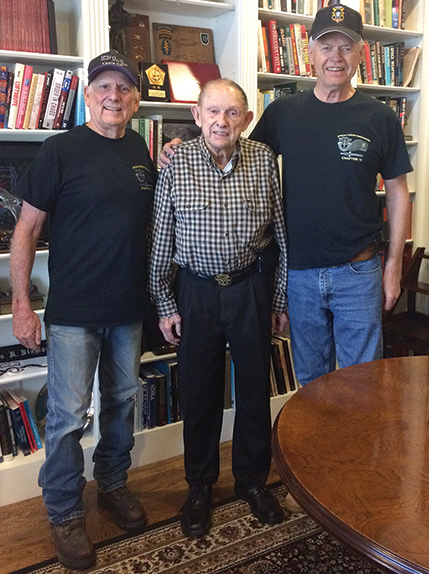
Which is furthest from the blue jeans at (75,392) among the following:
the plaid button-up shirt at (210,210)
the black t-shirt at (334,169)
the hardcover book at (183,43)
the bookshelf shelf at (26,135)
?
the hardcover book at (183,43)

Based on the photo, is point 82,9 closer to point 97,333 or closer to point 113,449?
point 97,333

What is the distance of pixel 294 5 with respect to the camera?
2730 mm


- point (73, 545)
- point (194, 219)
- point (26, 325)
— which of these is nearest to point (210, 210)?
point (194, 219)

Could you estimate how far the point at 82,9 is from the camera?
212 centimetres

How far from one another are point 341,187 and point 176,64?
3.68 ft

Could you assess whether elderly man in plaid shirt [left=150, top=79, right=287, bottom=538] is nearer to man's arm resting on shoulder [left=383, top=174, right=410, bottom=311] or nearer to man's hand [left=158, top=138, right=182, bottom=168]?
man's hand [left=158, top=138, right=182, bottom=168]

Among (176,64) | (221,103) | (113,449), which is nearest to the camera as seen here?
(221,103)

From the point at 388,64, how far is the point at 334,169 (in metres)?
1.64

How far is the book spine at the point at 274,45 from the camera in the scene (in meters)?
2.67

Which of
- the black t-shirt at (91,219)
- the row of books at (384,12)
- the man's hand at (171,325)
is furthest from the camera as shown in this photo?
the row of books at (384,12)

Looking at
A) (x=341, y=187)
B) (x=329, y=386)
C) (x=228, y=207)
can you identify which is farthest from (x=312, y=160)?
(x=329, y=386)

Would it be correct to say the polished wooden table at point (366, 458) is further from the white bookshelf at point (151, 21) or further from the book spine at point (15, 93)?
the book spine at point (15, 93)

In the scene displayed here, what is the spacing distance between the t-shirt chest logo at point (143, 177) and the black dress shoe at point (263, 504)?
117 cm

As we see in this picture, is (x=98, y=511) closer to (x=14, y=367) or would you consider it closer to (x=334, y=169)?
(x=14, y=367)
